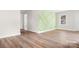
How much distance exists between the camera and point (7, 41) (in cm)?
173

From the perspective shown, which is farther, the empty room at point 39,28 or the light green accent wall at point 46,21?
the light green accent wall at point 46,21

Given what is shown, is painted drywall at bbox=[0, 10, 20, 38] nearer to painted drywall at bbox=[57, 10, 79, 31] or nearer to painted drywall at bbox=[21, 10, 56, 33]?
painted drywall at bbox=[21, 10, 56, 33]

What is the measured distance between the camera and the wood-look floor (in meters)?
1.74

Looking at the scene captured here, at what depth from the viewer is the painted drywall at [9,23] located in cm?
173

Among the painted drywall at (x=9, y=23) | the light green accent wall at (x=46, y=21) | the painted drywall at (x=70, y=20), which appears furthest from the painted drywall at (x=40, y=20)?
the painted drywall at (x=9, y=23)

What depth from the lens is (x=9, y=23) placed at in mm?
1774

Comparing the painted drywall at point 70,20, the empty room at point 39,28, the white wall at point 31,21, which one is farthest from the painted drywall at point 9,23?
the painted drywall at point 70,20

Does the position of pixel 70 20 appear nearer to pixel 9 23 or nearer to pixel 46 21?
pixel 46 21

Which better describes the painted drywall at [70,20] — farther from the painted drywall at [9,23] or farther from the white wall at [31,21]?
the painted drywall at [9,23]

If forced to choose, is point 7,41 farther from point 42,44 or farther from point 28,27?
point 42,44

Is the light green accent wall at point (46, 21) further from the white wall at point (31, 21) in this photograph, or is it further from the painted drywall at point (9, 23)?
the painted drywall at point (9, 23)

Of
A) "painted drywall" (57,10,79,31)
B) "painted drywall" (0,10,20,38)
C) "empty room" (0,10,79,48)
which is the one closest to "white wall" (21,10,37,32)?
"empty room" (0,10,79,48)

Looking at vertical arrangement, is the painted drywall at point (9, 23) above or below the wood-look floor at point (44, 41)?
above
